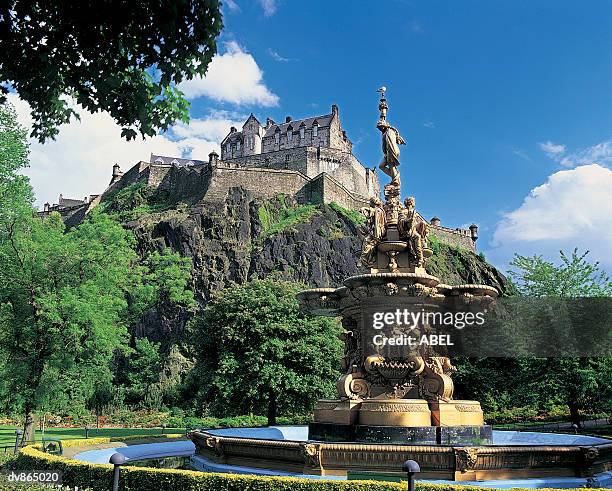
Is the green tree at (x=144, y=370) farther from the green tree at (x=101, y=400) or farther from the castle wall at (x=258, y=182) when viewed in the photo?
the castle wall at (x=258, y=182)

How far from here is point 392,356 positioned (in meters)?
12.7

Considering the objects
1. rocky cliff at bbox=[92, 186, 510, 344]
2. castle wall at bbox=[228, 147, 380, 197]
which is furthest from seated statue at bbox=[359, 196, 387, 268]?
castle wall at bbox=[228, 147, 380, 197]

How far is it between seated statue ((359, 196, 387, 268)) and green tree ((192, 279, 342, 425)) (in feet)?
42.7

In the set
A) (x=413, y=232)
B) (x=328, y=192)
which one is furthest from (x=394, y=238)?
(x=328, y=192)

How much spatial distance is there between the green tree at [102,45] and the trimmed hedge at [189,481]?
5828 millimetres

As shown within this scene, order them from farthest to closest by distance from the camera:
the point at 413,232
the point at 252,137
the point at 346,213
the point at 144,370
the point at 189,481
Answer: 1. the point at 252,137
2. the point at 346,213
3. the point at 144,370
4. the point at 413,232
5. the point at 189,481

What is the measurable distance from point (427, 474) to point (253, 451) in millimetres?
3503

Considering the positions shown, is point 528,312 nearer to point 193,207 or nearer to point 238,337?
point 238,337

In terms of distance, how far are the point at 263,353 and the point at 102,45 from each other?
21335mm

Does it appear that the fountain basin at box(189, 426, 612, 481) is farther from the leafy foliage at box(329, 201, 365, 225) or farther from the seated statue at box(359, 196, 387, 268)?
the leafy foliage at box(329, 201, 365, 225)

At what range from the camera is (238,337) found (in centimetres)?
2734

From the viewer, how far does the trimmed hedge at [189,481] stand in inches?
332

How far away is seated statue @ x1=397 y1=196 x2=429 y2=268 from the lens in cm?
1361

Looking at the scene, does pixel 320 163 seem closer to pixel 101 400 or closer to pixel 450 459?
pixel 101 400
